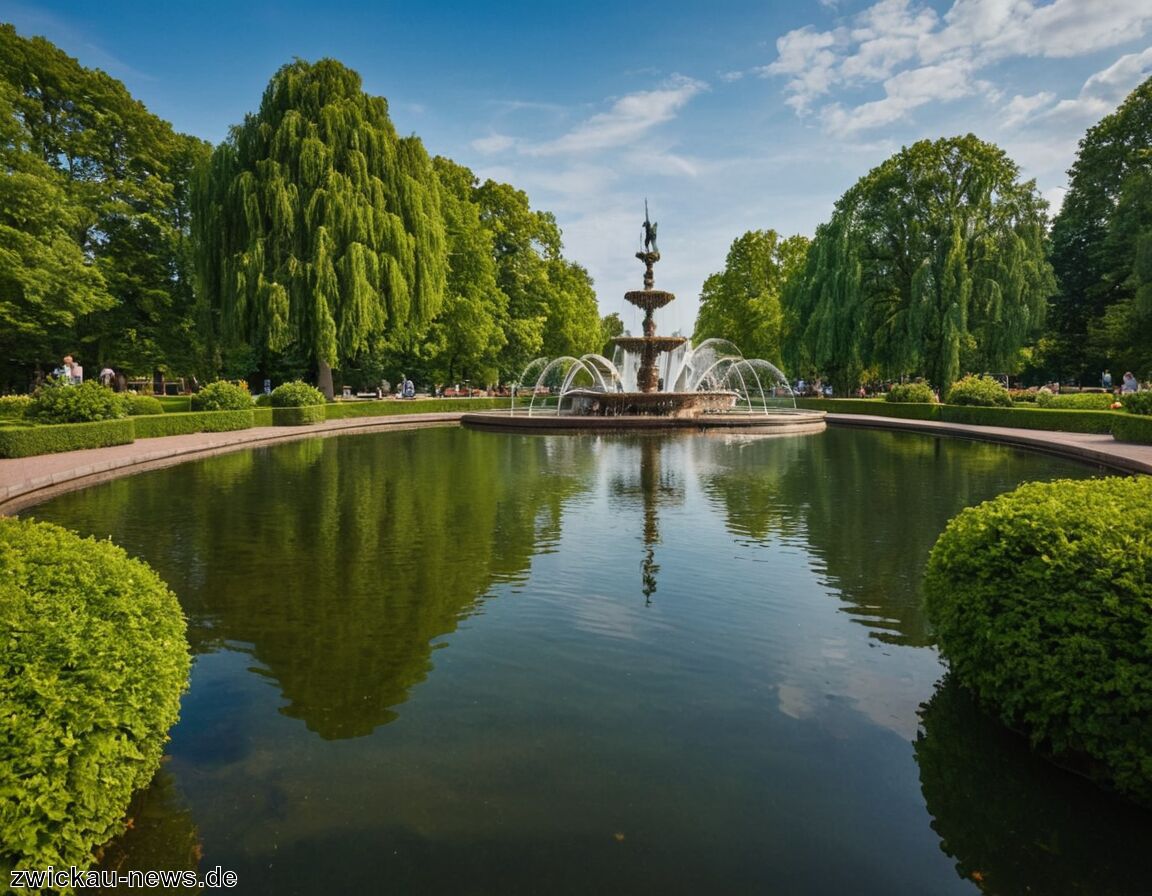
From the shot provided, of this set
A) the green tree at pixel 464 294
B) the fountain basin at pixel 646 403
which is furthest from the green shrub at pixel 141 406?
the green tree at pixel 464 294

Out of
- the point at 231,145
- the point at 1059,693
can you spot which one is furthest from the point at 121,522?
the point at 231,145

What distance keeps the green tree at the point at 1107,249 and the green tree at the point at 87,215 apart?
141ft

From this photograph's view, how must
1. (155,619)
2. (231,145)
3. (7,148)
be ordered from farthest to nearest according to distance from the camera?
(231,145), (7,148), (155,619)

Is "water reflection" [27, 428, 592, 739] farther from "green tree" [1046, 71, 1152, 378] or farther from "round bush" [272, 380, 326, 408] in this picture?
"green tree" [1046, 71, 1152, 378]

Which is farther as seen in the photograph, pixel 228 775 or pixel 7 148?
pixel 7 148

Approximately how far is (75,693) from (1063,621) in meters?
4.42

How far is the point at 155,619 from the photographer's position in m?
3.42

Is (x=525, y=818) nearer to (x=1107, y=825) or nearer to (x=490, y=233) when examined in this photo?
(x=1107, y=825)

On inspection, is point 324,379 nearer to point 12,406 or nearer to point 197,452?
point 12,406

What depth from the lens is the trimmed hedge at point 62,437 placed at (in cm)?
1502

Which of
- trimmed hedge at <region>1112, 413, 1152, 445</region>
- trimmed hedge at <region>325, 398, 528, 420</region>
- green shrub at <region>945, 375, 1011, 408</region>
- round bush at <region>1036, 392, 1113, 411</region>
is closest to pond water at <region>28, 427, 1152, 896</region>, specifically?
trimmed hedge at <region>1112, 413, 1152, 445</region>

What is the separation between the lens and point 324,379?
31078 millimetres

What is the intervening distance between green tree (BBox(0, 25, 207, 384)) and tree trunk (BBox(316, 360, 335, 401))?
688 centimetres

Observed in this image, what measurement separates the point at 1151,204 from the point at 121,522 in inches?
1598
